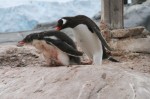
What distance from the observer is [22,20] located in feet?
32.6

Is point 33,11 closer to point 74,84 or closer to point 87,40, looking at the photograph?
point 87,40

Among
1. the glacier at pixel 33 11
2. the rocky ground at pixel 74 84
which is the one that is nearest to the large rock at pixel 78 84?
the rocky ground at pixel 74 84

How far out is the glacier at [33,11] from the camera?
9867mm

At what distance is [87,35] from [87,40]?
3.0 inches

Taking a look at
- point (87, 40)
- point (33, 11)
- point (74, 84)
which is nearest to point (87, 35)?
point (87, 40)

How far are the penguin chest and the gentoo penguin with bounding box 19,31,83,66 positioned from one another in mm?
367

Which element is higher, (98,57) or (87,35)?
(87,35)

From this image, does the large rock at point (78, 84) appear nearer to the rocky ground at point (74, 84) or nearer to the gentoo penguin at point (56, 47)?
the rocky ground at point (74, 84)

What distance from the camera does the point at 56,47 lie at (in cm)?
390

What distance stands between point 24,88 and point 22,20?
23.2 ft

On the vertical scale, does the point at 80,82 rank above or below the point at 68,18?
below

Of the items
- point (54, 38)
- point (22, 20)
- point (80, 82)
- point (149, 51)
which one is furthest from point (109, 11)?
point (22, 20)

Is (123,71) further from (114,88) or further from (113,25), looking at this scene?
(113,25)

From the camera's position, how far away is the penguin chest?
4371 mm
